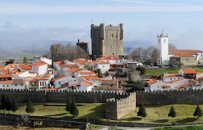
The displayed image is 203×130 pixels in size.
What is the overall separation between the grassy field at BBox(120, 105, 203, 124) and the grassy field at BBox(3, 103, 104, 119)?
3469 millimetres

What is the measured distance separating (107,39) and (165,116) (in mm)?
45100

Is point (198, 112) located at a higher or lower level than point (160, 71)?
lower

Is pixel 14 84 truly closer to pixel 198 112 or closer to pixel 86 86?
pixel 86 86

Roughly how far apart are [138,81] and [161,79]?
4797mm

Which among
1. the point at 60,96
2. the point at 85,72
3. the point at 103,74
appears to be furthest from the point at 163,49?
the point at 60,96

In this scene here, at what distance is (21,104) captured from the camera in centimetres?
6756

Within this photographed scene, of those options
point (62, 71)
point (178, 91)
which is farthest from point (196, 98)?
point (62, 71)

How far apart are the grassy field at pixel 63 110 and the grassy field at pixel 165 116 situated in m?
3.47

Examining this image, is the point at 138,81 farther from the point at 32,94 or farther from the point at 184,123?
the point at 184,123

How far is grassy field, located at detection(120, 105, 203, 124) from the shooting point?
181ft

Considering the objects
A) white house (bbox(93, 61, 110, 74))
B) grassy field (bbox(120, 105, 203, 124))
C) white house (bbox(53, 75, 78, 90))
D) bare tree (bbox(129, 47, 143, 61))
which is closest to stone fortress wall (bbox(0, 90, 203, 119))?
grassy field (bbox(120, 105, 203, 124))

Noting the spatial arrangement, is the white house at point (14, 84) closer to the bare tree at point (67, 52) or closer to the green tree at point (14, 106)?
the green tree at point (14, 106)

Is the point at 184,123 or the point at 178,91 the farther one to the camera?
the point at 178,91

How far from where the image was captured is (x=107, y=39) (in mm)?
100812
